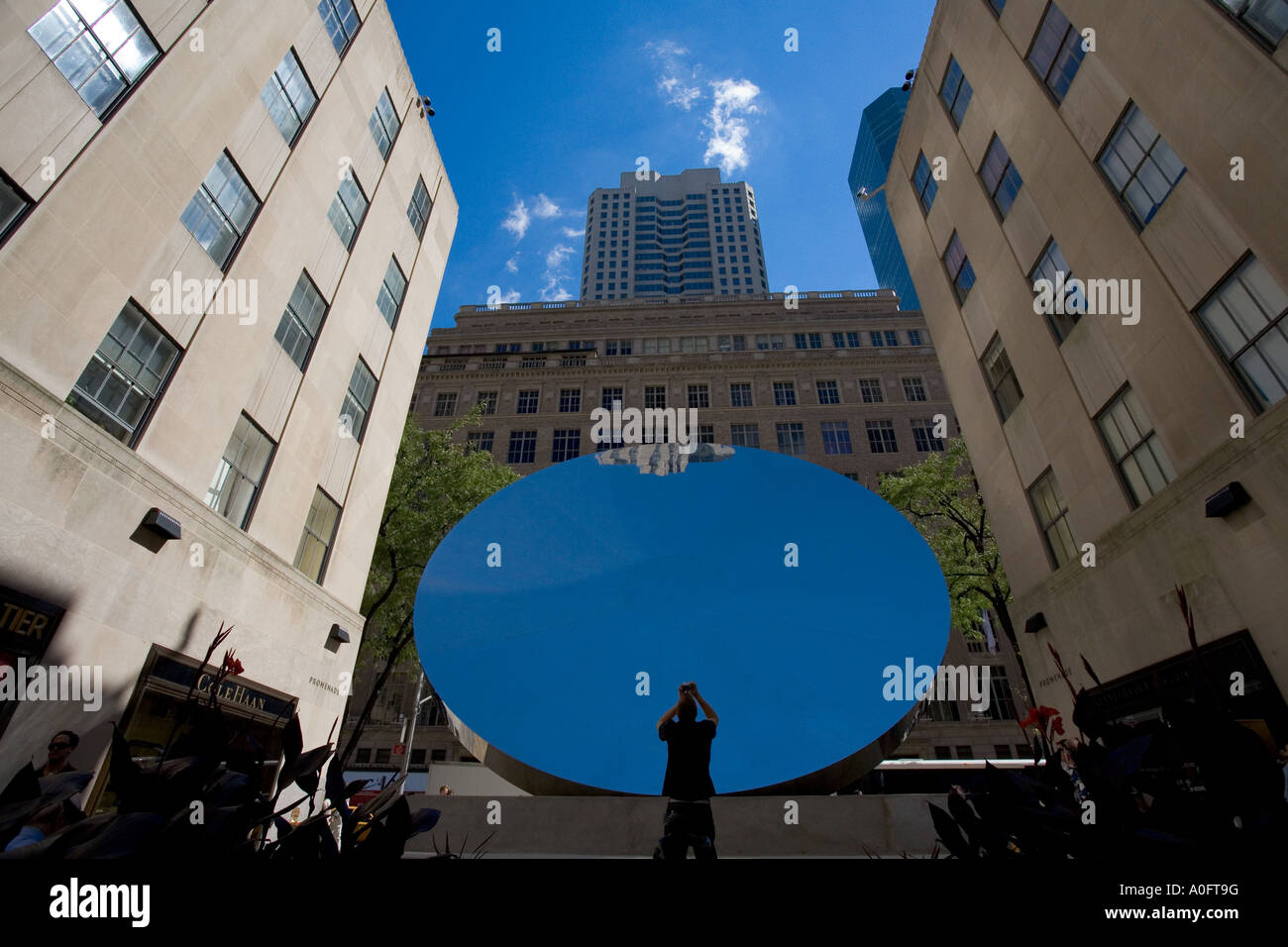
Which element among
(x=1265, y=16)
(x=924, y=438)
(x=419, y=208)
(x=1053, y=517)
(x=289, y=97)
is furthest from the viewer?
(x=924, y=438)

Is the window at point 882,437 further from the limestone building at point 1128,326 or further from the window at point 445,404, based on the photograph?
the window at point 445,404

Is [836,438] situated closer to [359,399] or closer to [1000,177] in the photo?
[1000,177]

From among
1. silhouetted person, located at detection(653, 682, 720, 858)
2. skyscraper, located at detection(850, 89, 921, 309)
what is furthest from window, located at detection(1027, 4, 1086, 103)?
skyscraper, located at detection(850, 89, 921, 309)

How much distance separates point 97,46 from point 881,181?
19386 centimetres

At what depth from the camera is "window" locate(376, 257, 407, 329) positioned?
65.9ft

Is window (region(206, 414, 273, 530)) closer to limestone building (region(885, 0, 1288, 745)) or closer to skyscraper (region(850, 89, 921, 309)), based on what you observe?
limestone building (region(885, 0, 1288, 745))

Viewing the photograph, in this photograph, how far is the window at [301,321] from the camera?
1475cm

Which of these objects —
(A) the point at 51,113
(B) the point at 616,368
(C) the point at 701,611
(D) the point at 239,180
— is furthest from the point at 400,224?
(B) the point at 616,368

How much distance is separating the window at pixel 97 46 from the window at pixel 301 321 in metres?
5.03

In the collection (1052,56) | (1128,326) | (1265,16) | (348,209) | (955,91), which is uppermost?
(955,91)

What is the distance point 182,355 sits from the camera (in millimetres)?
11594

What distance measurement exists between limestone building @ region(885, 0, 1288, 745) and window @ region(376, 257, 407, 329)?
58.8 ft

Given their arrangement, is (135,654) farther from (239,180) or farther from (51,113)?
(239,180)

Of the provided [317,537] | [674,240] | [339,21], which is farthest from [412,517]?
[674,240]
